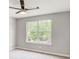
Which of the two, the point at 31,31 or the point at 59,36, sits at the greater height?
the point at 31,31

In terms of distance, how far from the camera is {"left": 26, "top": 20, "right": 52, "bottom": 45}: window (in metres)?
5.68

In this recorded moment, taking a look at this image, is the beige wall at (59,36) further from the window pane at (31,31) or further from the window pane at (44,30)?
the window pane at (31,31)

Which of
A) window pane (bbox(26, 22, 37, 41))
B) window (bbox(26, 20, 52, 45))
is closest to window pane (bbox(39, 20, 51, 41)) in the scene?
window (bbox(26, 20, 52, 45))

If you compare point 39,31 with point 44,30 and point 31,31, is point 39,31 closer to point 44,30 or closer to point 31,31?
point 44,30

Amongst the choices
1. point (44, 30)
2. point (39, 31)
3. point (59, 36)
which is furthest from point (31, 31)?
point (59, 36)

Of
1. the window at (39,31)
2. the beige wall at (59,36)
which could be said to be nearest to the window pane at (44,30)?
the window at (39,31)

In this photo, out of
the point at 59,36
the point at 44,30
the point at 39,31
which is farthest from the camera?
the point at 39,31

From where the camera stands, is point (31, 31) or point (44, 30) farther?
point (31, 31)

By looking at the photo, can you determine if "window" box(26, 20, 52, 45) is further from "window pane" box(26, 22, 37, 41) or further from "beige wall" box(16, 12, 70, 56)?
"beige wall" box(16, 12, 70, 56)

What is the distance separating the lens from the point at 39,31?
6.06 metres

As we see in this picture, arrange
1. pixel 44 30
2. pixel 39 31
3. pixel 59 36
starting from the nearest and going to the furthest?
pixel 59 36
pixel 44 30
pixel 39 31

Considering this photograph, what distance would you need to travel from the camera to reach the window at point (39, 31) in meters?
5.68

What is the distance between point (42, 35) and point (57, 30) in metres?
1.10
